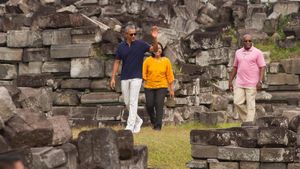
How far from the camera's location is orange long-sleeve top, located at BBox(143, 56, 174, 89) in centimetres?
1134

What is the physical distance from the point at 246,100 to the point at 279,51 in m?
8.90

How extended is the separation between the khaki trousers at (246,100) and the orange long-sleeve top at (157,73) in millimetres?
1276

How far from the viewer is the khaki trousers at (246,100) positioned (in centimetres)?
1080

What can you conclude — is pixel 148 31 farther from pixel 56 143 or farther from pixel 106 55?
pixel 56 143

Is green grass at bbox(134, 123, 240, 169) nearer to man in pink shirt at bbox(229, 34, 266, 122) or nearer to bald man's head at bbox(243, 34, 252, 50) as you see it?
man in pink shirt at bbox(229, 34, 266, 122)

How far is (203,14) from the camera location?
21.4 metres

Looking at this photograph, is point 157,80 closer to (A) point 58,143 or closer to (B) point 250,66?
(B) point 250,66

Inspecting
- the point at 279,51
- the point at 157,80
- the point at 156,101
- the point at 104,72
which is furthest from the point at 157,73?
the point at 279,51

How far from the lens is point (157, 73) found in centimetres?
1131

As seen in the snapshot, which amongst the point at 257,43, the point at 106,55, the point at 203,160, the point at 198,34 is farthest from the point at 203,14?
the point at 203,160

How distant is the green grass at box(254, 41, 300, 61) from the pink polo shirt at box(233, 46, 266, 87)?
8.55m

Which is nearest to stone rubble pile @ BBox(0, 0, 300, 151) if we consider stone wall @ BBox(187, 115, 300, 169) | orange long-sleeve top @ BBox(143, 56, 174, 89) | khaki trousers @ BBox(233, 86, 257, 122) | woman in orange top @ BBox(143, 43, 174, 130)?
khaki trousers @ BBox(233, 86, 257, 122)

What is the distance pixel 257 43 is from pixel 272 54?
0.83 m

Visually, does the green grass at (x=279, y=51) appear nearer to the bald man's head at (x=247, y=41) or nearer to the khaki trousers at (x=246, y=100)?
the khaki trousers at (x=246, y=100)
